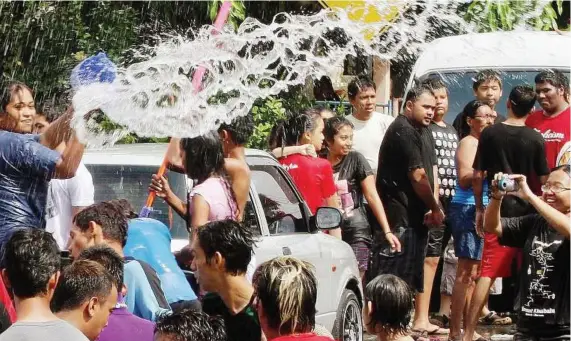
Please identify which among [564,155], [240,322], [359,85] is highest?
[359,85]

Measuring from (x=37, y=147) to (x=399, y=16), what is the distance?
412cm

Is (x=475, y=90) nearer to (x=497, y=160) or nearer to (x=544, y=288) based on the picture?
(x=497, y=160)

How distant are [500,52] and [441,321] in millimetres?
2466

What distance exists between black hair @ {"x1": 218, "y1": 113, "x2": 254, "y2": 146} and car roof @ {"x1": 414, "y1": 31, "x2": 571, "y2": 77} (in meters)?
4.00

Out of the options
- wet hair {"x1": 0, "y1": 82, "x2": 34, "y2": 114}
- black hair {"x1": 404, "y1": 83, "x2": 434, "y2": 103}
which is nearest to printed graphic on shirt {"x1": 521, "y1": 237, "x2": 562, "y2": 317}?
wet hair {"x1": 0, "y1": 82, "x2": 34, "y2": 114}

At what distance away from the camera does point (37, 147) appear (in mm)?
6500

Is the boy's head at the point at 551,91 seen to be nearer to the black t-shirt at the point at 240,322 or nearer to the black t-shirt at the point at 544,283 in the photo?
the black t-shirt at the point at 544,283

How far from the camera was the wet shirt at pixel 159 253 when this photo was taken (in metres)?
6.00

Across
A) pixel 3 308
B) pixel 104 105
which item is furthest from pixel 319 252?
pixel 3 308

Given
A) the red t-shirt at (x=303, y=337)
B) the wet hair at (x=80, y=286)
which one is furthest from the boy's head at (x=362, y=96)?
the wet hair at (x=80, y=286)

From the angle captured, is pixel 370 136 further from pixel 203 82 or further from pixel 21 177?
pixel 21 177

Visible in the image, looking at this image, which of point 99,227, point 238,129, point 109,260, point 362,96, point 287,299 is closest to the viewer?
point 287,299

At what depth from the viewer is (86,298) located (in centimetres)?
479

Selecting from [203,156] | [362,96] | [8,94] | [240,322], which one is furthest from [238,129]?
[362,96]
